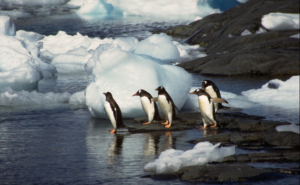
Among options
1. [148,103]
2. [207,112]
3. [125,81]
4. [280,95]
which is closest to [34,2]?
[280,95]

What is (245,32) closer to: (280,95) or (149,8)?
(280,95)

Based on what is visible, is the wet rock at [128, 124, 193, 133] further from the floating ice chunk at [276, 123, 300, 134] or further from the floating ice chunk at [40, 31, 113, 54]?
the floating ice chunk at [40, 31, 113, 54]

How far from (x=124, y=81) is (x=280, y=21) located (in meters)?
15.5

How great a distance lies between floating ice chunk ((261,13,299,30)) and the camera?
72.0 ft

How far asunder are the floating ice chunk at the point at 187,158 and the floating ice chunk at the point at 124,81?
3964 mm

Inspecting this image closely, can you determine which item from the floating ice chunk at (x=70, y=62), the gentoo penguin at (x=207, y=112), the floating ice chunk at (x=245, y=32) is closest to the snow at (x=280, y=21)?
the floating ice chunk at (x=245, y=32)

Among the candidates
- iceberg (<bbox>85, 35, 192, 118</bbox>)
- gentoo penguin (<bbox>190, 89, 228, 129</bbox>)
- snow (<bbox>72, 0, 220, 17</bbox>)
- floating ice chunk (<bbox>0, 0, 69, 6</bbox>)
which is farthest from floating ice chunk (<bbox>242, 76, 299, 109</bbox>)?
floating ice chunk (<bbox>0, 0, 69, 6</bbox>)

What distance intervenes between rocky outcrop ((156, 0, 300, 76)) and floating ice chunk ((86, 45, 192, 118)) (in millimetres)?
7898

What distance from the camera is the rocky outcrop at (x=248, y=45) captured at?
17.3 m

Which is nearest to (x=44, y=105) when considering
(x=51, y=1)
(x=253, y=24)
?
(x=253, y=24)

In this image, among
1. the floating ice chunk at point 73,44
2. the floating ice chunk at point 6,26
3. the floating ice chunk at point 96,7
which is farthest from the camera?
the floating ice chunk at point 96,7

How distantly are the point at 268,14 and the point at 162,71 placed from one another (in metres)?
15.4

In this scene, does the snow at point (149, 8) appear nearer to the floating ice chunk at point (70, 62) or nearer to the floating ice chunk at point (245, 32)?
the floating ice chunk at point (245, 32)

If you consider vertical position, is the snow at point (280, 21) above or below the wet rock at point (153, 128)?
above
